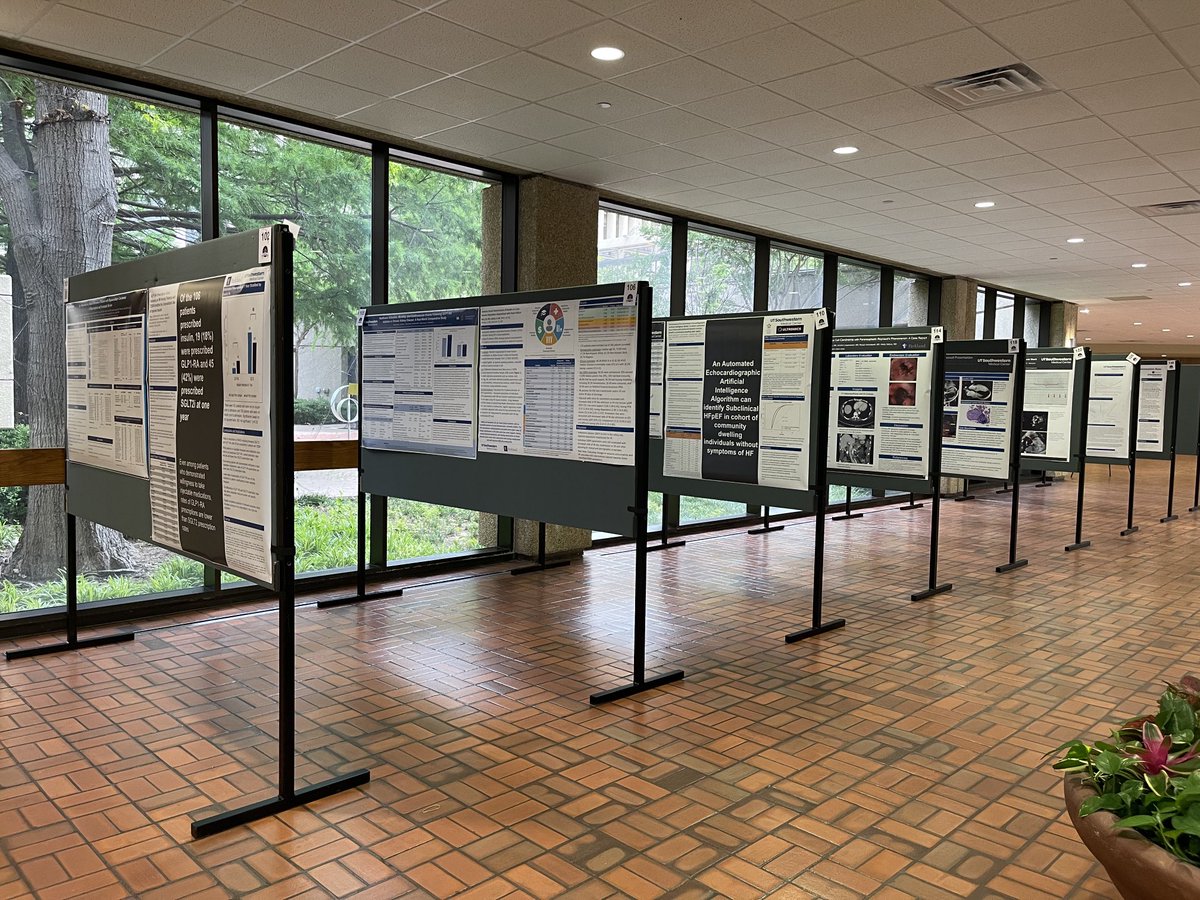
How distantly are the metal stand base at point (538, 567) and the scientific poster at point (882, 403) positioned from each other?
214 cm

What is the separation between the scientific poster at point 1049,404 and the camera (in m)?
8.52

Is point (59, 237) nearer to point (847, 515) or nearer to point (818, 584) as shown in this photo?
point (818, 584)

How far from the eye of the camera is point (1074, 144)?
18.3ft

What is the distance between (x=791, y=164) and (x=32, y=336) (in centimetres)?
484

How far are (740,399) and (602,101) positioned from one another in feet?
6.00

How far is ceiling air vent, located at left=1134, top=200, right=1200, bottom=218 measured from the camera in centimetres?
721

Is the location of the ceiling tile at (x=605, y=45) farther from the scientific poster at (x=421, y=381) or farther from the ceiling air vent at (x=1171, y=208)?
the ceiling air vent at (x=1171, y=208)

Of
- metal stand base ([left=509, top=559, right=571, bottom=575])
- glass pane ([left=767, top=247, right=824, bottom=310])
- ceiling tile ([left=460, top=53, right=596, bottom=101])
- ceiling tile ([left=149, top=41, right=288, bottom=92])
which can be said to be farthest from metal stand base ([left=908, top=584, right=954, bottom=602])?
ceiling tile ([left=149, top=41, right=288, bottom=92])

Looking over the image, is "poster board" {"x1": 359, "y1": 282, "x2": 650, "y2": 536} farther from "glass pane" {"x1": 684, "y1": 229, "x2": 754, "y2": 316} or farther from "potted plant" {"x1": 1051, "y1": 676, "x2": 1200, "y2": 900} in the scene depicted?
"glass pane" {"x1": 684, "y1": 229, "x2": 754, "y2": 316}

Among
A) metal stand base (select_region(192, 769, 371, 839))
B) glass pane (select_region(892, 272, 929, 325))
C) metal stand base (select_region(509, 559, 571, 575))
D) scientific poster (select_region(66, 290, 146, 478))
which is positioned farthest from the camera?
glass pane (select_region(892, 272, 929, 325))

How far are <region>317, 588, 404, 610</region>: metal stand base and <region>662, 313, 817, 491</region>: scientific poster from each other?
76.4 inches

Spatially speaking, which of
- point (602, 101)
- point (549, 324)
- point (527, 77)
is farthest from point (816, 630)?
point (527, 77)

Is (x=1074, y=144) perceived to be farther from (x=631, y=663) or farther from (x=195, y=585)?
(x=195, y=585)

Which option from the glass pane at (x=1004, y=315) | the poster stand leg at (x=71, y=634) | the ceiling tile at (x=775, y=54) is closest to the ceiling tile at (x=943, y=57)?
the ceiling tile at (x=775, y=54)
